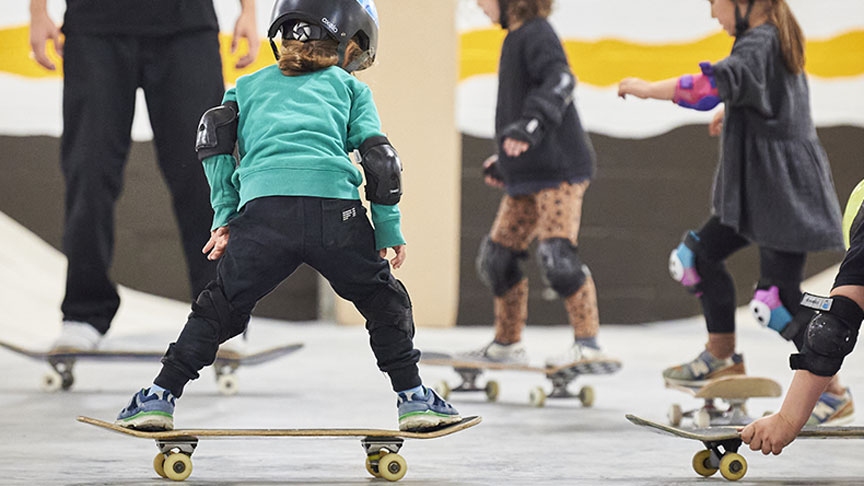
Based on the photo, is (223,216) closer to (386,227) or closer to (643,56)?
(386,227)

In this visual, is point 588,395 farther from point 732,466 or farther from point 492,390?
point 732,466

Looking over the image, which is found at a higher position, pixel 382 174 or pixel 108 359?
pixel 382 174

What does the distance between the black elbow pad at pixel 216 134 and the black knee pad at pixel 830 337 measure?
3.41 feet

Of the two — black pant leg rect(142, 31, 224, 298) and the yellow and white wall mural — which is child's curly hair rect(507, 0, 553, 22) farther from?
the yellow and white wall mural

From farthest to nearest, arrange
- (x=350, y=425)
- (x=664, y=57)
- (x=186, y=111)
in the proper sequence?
(x=664, y=57) < (x=186, y=111) < (x=350, y=425)

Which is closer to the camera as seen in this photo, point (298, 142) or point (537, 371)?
point (298, 142)

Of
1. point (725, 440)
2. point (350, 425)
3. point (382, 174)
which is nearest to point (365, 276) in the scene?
point (382, 174)

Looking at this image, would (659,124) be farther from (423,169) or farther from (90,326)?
(90,326)

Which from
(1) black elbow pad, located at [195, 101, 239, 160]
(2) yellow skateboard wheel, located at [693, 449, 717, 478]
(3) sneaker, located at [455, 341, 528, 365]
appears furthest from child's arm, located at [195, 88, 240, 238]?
(3) sneaker, located at [455, 341, 528, 365]

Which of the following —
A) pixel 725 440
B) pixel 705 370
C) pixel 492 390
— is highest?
pixel 725 440

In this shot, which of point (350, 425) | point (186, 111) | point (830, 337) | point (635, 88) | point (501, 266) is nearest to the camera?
point (830, 337)

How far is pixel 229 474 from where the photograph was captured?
192 centimetres

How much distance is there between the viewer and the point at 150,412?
184 centimetres

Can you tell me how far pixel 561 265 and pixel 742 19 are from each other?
0.91 meters
